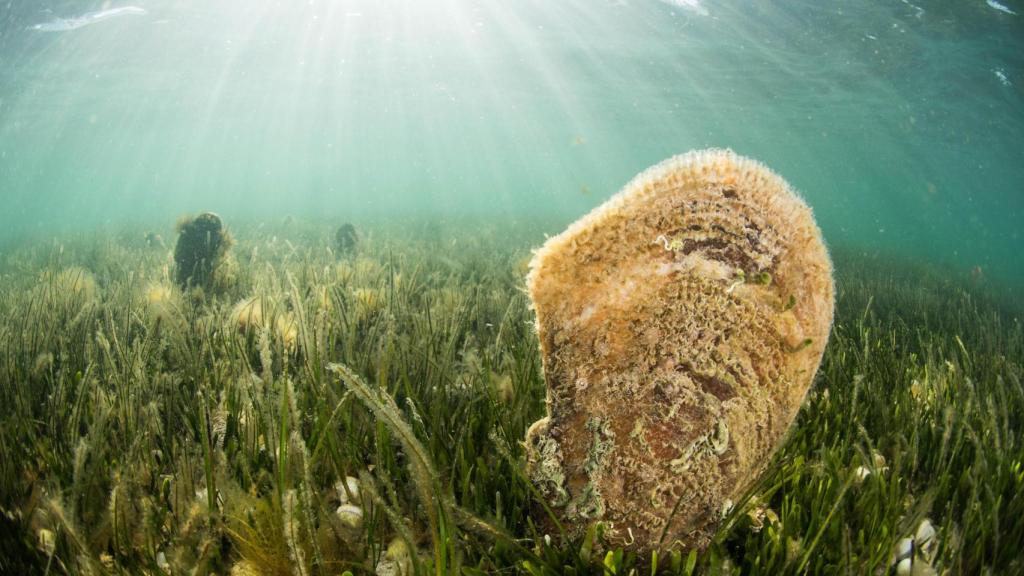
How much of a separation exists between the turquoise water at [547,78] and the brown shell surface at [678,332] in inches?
541

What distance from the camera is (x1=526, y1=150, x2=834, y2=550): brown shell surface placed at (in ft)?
4.85

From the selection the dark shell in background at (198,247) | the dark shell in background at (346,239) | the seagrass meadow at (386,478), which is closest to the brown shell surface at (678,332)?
the seagrass meadow at (386,478)

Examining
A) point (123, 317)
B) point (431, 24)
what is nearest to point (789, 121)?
point (431, 24)

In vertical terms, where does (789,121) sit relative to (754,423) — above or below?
below

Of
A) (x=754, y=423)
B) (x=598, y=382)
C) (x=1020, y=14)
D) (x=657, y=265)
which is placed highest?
(x=1020, y=14)

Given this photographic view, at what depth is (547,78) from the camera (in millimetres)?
35125

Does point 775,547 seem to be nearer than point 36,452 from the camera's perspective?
Yes

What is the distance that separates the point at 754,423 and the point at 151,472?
2.14m

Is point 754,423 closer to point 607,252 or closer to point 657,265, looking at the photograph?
point 657,265

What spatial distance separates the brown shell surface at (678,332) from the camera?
1.48 m

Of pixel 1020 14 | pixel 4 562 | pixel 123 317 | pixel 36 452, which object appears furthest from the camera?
pixel 1020 14

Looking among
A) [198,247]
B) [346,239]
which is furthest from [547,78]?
[198,247]

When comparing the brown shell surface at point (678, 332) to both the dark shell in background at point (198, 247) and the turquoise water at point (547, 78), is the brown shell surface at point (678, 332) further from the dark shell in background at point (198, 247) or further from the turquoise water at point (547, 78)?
the turquoise water at point (547, 78)

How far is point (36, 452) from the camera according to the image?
219cm
